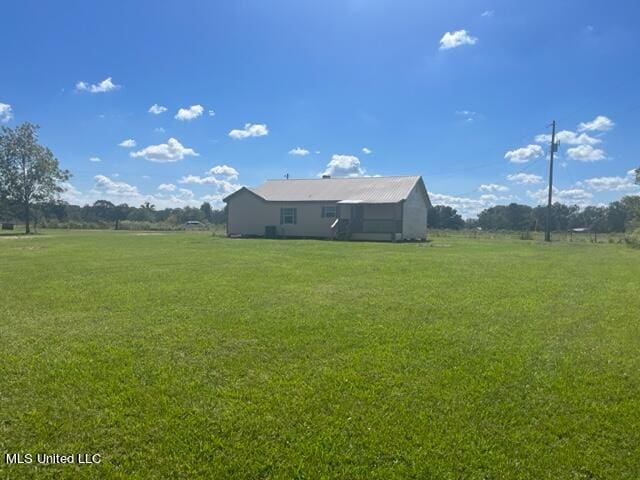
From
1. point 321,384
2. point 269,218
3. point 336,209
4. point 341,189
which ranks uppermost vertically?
point 341,189

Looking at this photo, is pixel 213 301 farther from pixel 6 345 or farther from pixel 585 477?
pixel 585 477

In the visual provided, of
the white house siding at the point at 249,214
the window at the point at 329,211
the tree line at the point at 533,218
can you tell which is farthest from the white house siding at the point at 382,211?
the tree line at the point at 533,218

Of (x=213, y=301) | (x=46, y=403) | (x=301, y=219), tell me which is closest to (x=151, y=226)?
(x=301, y=219)

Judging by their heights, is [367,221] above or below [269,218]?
below

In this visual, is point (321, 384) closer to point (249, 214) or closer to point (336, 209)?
point (336, 209)

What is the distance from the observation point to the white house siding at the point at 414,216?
28.5m

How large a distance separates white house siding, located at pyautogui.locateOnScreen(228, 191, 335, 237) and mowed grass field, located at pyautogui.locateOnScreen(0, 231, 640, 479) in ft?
72.3

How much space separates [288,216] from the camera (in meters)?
30.8

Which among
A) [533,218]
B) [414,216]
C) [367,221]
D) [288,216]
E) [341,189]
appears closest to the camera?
[367,221]

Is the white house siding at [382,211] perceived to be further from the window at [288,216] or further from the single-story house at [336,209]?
the window at [288,216]

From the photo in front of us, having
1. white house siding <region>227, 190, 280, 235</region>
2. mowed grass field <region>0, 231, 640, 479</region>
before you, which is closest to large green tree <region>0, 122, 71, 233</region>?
white house siding <region>227, 190, 280, 235</region>

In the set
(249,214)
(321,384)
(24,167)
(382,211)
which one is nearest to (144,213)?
(24,167)

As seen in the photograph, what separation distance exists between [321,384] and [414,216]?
88.5 ft

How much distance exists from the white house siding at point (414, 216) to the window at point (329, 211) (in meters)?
4.57
